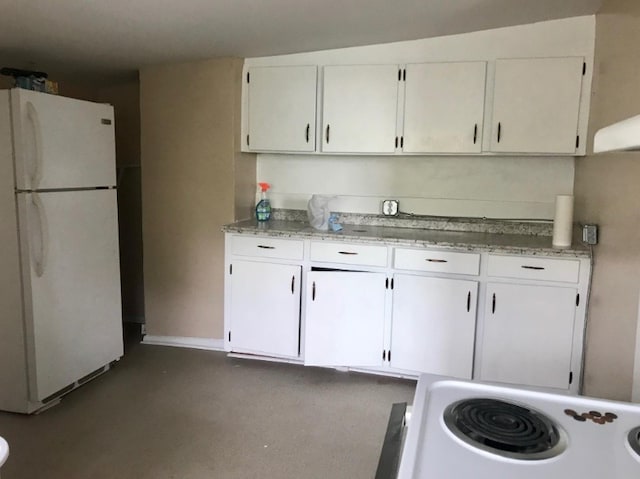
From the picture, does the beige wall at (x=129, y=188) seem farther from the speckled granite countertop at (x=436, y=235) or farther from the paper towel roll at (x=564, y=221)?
the paper towel roll at (x=564, y=221)

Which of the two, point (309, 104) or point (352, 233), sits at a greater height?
point (309, 104)

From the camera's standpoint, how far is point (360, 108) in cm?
322

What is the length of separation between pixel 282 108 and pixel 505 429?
8.97ft

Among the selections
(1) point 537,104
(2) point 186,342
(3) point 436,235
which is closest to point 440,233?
(3) point 436,235

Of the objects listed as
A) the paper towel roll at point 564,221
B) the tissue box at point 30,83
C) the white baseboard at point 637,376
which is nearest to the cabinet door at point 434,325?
the paper towel roll at point 564,221

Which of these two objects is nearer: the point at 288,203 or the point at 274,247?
the point at 274,247

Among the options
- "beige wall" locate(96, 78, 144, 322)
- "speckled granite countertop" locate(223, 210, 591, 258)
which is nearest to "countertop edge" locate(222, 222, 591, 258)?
"speckled granite countertop" locate(223, 210, 591, 258)

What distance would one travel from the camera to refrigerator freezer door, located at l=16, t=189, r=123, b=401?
2.59 meters

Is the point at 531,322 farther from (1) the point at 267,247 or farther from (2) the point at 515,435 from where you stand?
(2) the point at 515,435

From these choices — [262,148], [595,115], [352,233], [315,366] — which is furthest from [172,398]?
[595,115]

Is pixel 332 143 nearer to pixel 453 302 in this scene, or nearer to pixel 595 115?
pixel 453 302

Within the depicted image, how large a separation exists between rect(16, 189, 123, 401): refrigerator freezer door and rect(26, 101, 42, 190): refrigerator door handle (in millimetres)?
84

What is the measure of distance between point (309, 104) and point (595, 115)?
1.66 meters

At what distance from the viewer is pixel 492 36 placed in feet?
10.0
